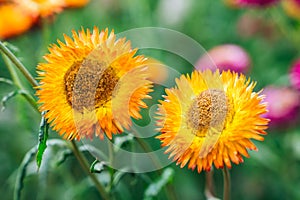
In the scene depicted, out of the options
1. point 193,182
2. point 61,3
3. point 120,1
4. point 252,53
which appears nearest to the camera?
point 61,3

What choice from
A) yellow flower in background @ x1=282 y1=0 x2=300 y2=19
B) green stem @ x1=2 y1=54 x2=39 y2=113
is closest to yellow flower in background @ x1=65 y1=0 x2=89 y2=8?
yellow flower in background @ x1=282 y1=0 x2=300 y2=19

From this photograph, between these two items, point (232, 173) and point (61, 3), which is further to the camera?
point (232, 173)

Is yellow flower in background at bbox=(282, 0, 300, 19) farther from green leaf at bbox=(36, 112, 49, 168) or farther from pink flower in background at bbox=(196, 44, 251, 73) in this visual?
green leaf at bbox=(36, 112, 49, 168)

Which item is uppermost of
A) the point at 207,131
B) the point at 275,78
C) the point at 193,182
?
the point at 275,78

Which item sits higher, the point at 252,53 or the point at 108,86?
the point at 252,53

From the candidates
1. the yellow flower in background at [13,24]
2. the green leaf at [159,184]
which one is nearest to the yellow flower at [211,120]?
the green leaf at [159,184]

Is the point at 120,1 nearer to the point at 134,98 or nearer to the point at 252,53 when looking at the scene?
the point at 252,53

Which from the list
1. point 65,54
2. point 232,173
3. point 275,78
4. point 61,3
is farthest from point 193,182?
point 65,54

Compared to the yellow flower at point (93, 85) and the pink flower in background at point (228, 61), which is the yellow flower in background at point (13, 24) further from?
the yellow flower at point (93, 85)
